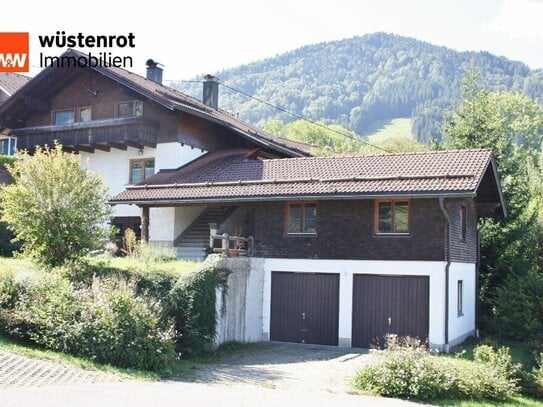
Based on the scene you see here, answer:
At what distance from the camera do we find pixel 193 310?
18141 millimetres

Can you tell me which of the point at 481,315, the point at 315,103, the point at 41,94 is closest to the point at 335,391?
the point at 481,315

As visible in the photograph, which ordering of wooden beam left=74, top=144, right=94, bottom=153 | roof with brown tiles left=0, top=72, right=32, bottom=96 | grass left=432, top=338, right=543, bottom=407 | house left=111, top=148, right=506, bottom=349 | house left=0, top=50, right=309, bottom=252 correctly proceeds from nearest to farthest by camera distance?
1. grass left=432, top=338, right=543, bottom=407
2. house left=111, top=148, right=506, bottom=349
3. house left=0, top=50, right=309, bottom=252
4. wooden beam left=74, top=144, right=94, bottom=153
5. roof with brown tiles left=0, top=72, right=32, bottom=96

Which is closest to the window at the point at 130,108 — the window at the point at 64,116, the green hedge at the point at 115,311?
the window at the point at 64,116

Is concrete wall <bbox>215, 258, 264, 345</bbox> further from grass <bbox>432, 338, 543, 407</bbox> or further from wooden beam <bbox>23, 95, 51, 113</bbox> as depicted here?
wooden beam <bbox>23, 95, 51, 113</bbox>

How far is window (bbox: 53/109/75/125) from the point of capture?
30.3 metres

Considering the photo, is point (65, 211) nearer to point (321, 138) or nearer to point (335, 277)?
point (335, 277)

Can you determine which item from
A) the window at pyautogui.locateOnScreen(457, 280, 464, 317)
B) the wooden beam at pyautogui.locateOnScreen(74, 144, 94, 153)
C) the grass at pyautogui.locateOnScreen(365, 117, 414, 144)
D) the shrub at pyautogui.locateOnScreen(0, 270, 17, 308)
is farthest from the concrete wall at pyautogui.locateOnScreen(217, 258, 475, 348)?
the grass at pyautogui.locateOnScreen(365, 117, 414, 144)

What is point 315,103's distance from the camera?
177125 mm

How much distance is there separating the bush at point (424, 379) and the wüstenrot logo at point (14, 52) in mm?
18553

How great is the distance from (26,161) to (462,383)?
46.2ft

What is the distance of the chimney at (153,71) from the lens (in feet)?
113

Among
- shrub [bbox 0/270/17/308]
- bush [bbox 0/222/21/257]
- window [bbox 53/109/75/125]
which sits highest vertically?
window [bbox 53/109/75/125]

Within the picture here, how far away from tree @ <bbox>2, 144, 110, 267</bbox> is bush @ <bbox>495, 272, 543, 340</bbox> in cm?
1392

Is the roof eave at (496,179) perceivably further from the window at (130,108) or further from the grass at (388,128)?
the grass at (388,128)
